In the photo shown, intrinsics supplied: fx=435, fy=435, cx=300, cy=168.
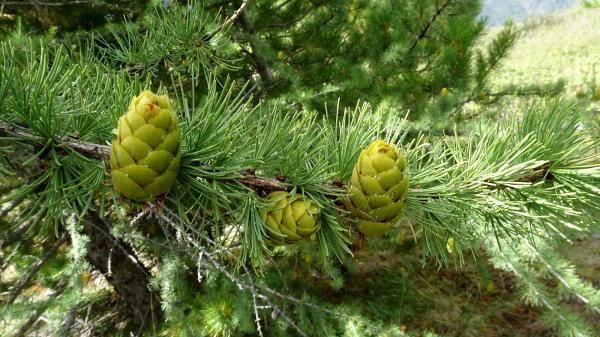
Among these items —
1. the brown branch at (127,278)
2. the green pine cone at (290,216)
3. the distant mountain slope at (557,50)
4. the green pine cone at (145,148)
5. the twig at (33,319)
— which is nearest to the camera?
the green pine cone at (145,148)

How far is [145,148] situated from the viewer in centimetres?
45

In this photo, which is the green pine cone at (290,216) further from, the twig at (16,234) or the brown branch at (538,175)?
the twig at (16,234)

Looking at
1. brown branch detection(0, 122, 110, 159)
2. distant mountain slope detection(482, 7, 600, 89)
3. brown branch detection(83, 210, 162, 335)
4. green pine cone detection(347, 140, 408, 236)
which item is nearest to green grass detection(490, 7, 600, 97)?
distant mountain slope detection(482, 7, 600, 89)

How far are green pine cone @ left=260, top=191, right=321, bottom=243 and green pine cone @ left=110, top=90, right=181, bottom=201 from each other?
16 cm

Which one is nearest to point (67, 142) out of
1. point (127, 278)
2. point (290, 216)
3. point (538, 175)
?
point (290, 216)

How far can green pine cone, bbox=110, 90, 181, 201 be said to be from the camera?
0.44 meters

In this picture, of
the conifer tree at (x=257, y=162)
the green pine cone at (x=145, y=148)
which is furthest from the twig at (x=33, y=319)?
the green pine cone at (x=145, y=148)

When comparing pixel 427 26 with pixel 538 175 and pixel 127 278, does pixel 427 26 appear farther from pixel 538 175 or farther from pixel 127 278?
pixel 127 278

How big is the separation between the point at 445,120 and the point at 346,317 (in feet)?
3.06


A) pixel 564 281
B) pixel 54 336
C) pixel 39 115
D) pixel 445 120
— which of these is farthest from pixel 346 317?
pixel 39 115

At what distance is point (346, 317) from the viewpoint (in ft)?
5.57

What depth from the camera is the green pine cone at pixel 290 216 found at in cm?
56

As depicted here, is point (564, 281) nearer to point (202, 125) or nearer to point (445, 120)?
point (445, 120)

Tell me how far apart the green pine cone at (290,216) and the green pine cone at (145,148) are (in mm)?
157
